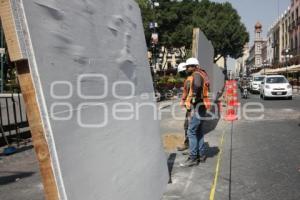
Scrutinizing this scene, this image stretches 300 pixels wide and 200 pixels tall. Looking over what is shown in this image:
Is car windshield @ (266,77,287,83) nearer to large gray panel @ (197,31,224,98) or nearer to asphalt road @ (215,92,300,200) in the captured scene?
large gray panel @ (197,31,224,98)

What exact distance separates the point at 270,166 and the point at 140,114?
333 cm

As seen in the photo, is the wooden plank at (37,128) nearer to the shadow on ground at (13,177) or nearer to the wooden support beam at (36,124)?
the wooden support beam at (36,124)

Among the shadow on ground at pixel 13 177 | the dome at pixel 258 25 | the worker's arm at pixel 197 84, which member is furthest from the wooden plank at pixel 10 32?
the dome at pixel 258 25

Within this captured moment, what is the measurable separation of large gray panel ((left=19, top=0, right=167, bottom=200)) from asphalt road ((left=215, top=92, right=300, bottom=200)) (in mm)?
1521

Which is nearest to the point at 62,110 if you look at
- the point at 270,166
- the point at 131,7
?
the point at 131,7

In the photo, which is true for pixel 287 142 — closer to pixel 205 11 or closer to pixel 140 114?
pixel 140 114

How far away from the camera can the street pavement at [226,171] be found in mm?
5248

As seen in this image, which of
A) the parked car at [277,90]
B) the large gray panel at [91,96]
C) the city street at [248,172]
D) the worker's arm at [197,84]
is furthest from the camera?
the parked car at [277,90]

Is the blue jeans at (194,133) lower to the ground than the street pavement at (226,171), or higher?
higher

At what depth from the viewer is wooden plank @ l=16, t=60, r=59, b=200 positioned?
7.07ft

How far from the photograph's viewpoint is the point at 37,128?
2178mm

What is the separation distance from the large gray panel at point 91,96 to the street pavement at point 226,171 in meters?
1.28

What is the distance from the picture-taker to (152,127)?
4.79 meters

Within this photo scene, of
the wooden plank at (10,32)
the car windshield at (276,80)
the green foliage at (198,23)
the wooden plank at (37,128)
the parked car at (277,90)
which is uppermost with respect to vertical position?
the green foliage at (198,23)
